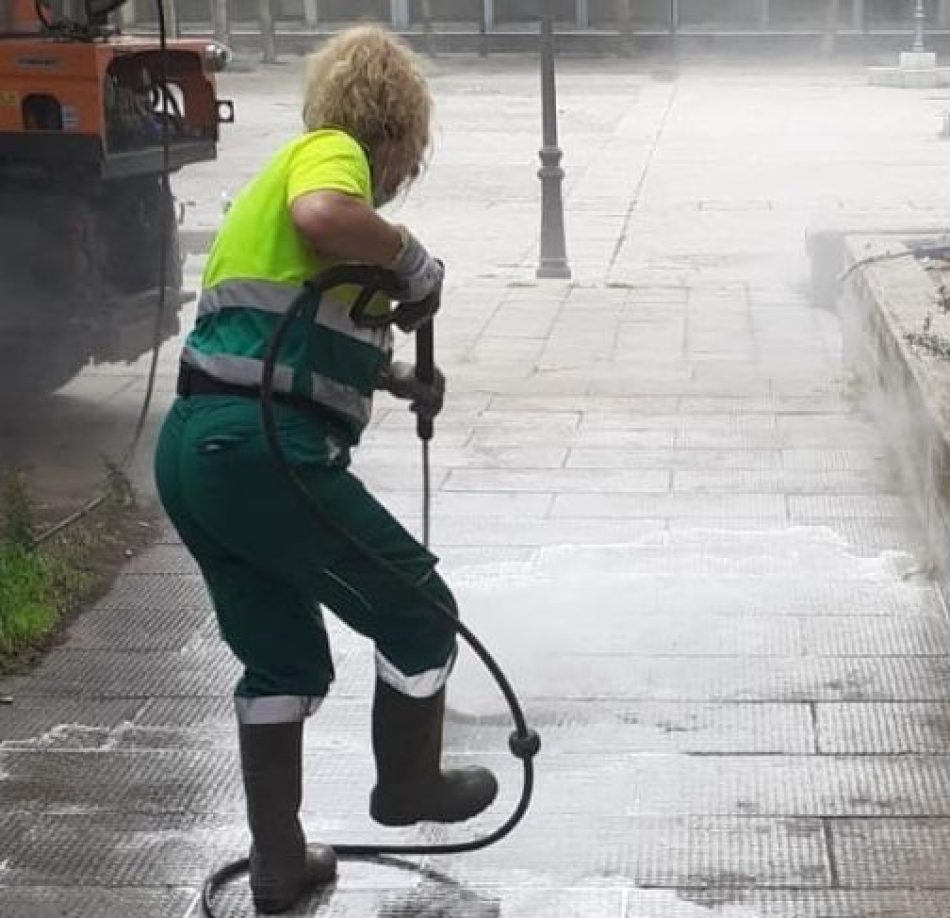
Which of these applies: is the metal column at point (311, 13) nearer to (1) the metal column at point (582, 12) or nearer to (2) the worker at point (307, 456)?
(1) the metal column at point (582, 12)

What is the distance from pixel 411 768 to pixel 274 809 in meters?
0.29

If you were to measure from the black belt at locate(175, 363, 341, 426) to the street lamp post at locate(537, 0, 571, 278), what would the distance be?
31.8ft

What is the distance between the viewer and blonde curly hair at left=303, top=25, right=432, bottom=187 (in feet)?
13.7

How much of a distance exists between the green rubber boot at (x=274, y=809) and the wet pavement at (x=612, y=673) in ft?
0.25

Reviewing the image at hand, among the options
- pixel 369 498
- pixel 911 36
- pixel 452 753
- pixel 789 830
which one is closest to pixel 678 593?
pixel 452 753

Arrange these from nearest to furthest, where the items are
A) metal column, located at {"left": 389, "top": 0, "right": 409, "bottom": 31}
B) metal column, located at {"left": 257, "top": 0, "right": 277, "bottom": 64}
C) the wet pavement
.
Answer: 1. the wet pavement
2. metal column, located at {"left": 257, "top": 0, "right": 277, "bottom": 64}
3. metal column, located at {"left": 389, "top": 0, "right": 409, "bottom": 31}

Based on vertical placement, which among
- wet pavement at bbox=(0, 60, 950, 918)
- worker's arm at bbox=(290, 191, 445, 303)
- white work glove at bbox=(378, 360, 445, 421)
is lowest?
wet pavement at bbox=(0, 60, 950, 918)

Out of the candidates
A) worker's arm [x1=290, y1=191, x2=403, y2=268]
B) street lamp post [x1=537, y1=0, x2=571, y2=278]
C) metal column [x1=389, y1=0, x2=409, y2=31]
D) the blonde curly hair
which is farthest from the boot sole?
metal column [x1=389, y1=0, x2=409, y2=31]

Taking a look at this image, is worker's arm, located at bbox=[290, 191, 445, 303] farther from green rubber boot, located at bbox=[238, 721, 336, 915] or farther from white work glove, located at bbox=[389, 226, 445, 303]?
green rubber boot, located at bbox=[238, 721, 336, 915]

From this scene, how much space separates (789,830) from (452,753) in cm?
89

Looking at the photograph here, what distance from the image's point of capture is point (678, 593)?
648 centimetres

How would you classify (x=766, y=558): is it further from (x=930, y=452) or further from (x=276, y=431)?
(x=276, y=431)

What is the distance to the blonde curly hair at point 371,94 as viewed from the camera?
418cm

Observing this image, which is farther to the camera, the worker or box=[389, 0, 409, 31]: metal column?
box=[389, 0, 409, 31]: metal column
